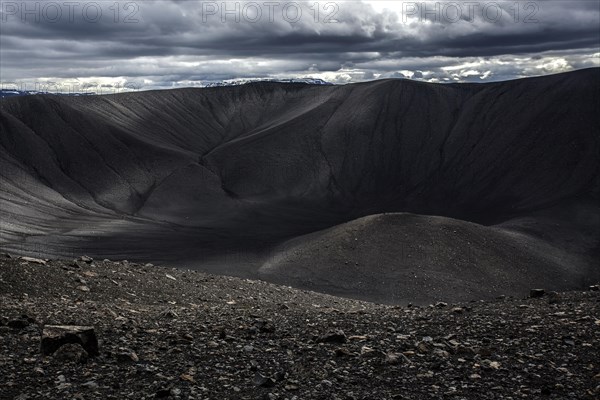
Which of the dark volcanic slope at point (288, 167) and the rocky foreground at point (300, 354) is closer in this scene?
the rocky foreground at point (300, 354)

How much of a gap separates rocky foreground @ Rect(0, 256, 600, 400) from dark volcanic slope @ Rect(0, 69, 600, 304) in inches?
2235

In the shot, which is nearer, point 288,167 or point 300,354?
point 300,354

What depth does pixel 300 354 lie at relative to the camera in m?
11.7

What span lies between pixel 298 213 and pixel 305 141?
35.8 metres

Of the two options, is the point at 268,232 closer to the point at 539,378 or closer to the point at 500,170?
the point at 500,170

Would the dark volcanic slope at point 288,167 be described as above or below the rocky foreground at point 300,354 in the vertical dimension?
below

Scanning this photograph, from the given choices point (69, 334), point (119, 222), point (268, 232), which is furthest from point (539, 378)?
point (119, 222)

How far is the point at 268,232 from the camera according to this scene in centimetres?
9506

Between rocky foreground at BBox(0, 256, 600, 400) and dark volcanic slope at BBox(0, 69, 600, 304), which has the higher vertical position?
rocky foreground at BBox(0, 256, 600, 400)

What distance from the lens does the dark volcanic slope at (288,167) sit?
88438 millimetres

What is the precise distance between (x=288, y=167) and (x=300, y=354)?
12405 centimetres

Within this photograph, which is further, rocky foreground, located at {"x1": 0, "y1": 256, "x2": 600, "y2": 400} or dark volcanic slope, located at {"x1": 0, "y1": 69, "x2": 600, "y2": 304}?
dark volcanic slope, located at {"x1": 0, "y1": 69, "x2": 600, "y2": 304}

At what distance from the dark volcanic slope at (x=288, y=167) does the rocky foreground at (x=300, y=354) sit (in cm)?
5677

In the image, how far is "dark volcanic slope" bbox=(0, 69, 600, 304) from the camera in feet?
290
